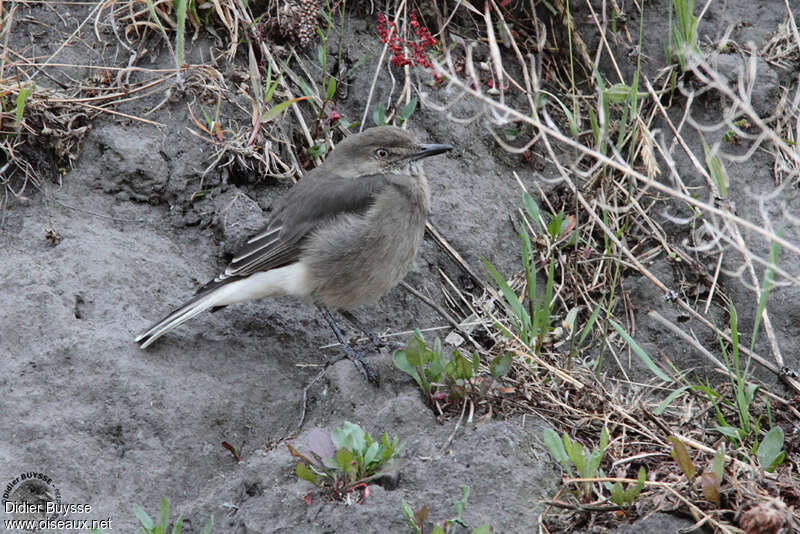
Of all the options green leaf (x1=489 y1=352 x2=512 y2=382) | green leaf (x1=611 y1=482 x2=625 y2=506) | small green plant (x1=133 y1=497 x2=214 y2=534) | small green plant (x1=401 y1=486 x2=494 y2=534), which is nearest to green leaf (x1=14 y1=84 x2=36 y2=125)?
small green plant (x1=133 y1=497 x2=214 y2=534)

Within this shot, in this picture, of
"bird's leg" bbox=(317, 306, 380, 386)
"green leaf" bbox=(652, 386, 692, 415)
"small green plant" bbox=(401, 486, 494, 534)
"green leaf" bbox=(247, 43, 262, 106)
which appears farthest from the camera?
"green leaf" bbox=(247, 43, 262, 106)

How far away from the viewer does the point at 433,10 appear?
A: 21.8 ft

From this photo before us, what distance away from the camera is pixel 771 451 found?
159 inches

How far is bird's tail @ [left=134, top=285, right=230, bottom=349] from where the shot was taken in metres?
A: 5.01

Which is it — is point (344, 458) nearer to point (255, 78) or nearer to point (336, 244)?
point (336, 244)

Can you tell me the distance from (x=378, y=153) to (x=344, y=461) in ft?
8.67

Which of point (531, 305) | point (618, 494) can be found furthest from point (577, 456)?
point (531, 305)

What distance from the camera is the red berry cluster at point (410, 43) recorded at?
Result: 246 inches

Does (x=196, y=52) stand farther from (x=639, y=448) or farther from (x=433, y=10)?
(x=639, y=448)

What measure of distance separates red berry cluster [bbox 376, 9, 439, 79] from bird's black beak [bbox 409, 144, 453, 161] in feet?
2.49

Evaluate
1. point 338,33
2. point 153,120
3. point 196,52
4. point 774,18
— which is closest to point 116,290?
point 153,120

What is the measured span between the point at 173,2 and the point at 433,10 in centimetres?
196

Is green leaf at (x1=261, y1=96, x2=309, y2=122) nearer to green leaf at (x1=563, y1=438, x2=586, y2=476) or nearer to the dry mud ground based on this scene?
the dry mud ground

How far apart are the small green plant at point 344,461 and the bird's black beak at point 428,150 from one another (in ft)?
7.87
